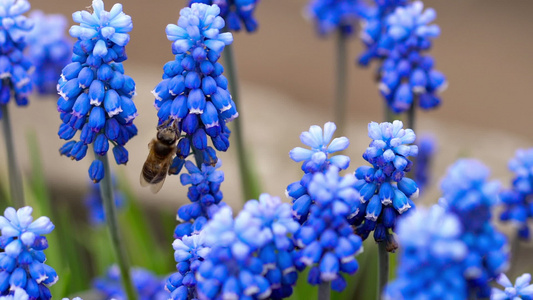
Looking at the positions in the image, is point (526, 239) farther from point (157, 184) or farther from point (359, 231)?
point (157, 184)

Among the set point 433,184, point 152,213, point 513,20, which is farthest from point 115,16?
point 513,20

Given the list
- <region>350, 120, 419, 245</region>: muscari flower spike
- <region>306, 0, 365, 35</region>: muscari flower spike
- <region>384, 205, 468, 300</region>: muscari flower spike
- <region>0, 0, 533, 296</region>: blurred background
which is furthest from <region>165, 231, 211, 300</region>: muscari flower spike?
<region>0, 0, 533, 296</region>: blurred background

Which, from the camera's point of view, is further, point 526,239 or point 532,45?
point 532,45

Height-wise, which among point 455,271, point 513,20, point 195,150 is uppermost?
point 513,20

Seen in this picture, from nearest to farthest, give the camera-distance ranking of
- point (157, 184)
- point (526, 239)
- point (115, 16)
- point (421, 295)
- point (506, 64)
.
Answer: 1. point (421, 295)
2. point (115, 16)
3. point (157, 184)
4. point (526, 239)
5. point (506, 64)

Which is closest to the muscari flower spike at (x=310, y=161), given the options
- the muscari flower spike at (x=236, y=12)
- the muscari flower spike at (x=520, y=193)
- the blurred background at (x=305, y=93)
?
the muscari flower spike at (x=520, y=193)

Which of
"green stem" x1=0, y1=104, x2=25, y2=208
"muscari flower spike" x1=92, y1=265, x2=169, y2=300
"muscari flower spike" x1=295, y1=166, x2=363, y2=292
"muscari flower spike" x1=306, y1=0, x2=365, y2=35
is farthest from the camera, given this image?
"muscari flower spike" x1=306, y1=0, x2=365, y2=35

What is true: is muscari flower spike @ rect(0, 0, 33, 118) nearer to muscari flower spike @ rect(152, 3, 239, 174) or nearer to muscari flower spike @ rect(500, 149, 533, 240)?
muscari flower spike @ rect(152, 3, 239, 174)

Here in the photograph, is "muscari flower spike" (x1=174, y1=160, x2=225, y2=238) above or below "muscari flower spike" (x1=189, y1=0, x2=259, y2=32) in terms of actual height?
below
